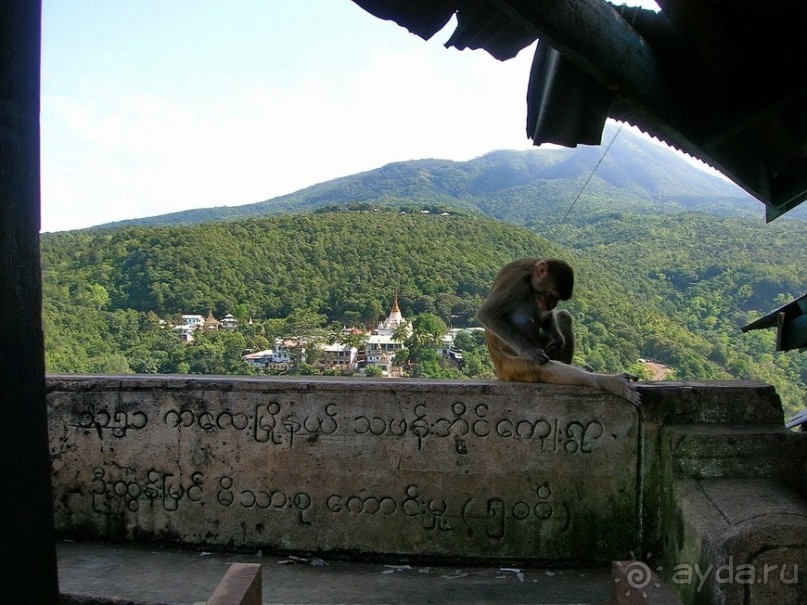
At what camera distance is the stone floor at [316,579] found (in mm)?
3291

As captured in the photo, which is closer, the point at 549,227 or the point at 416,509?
the point at 416,509

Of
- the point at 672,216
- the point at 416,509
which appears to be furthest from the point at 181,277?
the point at 416,509

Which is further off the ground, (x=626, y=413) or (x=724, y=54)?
(x=724, y=54)

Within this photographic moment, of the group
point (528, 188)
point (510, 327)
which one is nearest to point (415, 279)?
point (510, 327)

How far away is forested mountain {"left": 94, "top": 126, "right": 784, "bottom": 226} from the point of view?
47.3 meters

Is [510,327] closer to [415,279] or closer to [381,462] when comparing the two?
[381,462]

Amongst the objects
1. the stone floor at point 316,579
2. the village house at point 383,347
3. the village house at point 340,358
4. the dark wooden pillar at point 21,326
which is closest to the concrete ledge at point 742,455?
the stone floor at point 316,579

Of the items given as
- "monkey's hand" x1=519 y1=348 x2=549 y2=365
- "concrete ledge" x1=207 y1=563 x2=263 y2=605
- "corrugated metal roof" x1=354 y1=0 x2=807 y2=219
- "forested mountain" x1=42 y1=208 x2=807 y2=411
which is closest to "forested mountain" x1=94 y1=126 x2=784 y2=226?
"forested mountain" x1=42 y1=208 x2=807 y2=411

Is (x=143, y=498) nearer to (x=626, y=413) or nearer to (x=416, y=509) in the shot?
(x=416, y=509)

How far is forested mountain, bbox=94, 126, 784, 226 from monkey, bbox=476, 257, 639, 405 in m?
38.4

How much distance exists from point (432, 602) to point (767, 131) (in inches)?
128

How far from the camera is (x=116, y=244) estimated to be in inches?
1374

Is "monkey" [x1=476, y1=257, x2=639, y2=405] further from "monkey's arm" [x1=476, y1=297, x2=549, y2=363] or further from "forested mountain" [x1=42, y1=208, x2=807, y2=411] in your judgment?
"forested mountain" [x1=42, y1=208, x2=807, y2=411]

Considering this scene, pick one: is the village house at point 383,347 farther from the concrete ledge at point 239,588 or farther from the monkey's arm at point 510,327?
the concrete ledge at point 239,588
